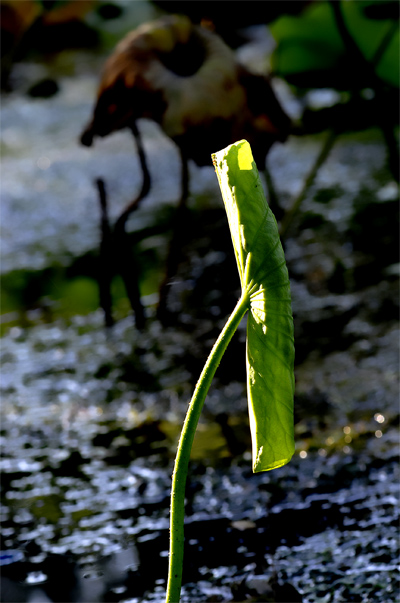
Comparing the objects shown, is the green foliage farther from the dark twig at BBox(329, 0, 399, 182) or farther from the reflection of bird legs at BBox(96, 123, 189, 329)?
the reflection of bird legs at BBox(96, 123, 189, 329)

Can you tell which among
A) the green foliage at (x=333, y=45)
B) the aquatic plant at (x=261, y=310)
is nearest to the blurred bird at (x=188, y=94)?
the green foliage at (x=333, y=45)

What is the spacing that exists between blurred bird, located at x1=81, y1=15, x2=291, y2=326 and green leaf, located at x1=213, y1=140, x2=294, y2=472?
1.88ft

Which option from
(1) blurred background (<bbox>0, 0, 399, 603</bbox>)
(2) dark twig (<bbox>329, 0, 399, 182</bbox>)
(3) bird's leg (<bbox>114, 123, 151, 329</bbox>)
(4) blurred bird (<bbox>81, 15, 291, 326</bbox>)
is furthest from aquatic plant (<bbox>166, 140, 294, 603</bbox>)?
(2) dark twig (<bbox>329, 0, 399, 182</bbox>)

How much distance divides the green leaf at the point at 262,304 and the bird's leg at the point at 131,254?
2.29ft

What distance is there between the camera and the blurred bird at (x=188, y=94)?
947 millimetres

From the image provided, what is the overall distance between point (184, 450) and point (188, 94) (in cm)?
66

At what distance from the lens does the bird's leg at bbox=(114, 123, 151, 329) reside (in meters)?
1.13

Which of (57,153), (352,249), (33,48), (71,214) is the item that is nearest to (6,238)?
(71,214)

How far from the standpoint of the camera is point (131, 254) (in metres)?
1.34

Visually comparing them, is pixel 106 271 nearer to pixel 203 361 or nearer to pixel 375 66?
pixel 203 361

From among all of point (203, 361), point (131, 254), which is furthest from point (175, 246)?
point (203, 361)

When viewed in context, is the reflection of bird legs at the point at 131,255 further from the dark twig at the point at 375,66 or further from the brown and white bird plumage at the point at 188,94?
the dark twig at the point at 375,66

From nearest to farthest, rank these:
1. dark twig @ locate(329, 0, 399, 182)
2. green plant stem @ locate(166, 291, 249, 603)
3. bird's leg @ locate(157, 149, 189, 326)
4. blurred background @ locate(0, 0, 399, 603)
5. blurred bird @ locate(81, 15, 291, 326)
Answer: green plant stem @ locate(166, 291, 249, 603) → blurred background @ locate(0, 0, 399, 603) → blurred bird @ locate(81, 15, 291, 326) → bird's leg @ locate(157, 149, 189, 326) → dark twig @ locate(329, 0, 399, 182)

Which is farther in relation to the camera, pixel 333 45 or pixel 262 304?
pixel 333 45
